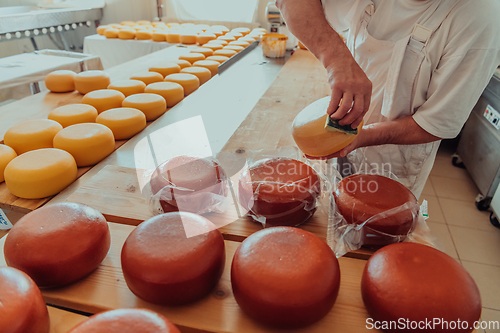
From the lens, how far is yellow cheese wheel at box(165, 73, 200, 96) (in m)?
2.39

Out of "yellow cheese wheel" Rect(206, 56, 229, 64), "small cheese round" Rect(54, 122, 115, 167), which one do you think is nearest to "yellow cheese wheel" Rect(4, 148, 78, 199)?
"small cheese round" Rect(54, 122, 115, 167)

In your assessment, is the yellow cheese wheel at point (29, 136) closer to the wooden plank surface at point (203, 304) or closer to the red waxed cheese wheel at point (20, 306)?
the wooden plank surface at point (203, 304)

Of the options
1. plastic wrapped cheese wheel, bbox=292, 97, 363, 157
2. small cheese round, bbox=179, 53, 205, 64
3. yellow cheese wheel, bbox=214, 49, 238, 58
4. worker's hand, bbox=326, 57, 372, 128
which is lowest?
small cheese round, bbox=179, 53, 205, 64

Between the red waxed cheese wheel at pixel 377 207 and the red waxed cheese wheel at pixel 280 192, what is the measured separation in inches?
3.3

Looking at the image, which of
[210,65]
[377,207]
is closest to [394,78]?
[377,207]

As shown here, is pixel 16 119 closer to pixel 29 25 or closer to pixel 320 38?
pixel 320 38

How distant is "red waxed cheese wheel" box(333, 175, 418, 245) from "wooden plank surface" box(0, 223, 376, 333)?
0.12 metres

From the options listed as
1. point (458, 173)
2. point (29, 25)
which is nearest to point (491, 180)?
point (458, 173)

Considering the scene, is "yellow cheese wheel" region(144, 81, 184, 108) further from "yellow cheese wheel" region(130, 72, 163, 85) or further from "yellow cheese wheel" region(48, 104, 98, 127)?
"yellow cheese wheel" region(48, 104, 98, 127)

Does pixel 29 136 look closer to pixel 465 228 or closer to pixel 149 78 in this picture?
pixel 149 78

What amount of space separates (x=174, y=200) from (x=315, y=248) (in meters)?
0.40

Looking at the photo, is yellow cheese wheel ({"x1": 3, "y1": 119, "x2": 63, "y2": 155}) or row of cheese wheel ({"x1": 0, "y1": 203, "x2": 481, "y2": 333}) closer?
row of cheese wheel ({"x1": 0, "y1": 203, "x2": 481, "y2": 333})

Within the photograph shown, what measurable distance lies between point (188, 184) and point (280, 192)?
0.25 m

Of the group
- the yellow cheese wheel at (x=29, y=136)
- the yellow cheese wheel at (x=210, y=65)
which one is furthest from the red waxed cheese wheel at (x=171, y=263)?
the yellow cheese wheel at (x=210, y=65)
